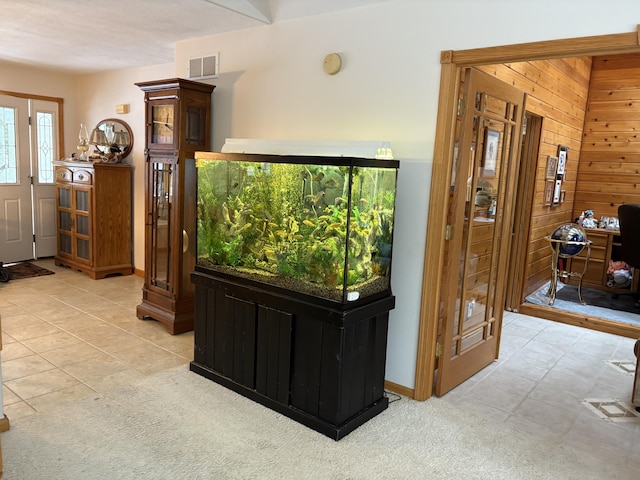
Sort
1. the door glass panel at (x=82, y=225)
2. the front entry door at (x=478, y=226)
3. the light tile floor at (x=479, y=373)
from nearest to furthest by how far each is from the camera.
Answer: the light tile floor at (x=479, y=373) → the front entry door at (x=478, y=226) → the door glass panel at (x=82, y=225)

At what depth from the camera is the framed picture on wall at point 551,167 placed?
517cm

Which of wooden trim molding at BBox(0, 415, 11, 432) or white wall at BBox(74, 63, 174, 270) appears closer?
wooden trim molding at BBox(0, 415, 11, 432)

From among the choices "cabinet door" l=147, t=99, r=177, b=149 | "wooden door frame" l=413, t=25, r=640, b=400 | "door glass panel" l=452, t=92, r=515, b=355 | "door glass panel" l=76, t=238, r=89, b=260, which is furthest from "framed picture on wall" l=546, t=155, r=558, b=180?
"door glass panel" l=76, t=238, r=89, b=260

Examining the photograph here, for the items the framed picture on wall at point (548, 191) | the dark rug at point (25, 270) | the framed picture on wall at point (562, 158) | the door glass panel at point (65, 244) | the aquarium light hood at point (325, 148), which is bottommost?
the dark rug at point (25, 270)

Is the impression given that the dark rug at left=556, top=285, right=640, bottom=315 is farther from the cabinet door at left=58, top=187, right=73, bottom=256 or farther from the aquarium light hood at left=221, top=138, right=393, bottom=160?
the cabinet door at left=58, top=187, right=73, bottom=256

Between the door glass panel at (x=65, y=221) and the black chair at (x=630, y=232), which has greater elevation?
the black chair at (x=630, y=232)

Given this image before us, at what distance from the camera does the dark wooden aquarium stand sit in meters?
2.56

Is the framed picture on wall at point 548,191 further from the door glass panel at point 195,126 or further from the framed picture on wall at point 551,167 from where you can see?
the door glass panel at point 195,126

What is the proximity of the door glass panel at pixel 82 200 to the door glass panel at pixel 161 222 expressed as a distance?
187 centimetres

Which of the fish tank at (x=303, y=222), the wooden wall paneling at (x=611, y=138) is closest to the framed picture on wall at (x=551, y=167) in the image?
the wooden wall paneling at (x=611, y=138)

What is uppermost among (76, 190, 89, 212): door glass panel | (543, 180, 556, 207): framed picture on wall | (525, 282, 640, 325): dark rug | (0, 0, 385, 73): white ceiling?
(0, 0, 385, 73): white ceiling

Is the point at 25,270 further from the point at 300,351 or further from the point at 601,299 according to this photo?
the point at 601,299

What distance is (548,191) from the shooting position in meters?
5.34

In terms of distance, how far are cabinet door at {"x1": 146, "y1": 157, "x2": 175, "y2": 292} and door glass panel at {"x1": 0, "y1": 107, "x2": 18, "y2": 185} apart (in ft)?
10.0
